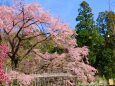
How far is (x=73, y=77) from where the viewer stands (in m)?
17.1

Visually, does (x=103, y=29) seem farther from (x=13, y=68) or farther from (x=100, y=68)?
(x=13, y=68)

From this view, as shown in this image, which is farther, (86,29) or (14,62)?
(86,29)

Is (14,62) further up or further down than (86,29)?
further down

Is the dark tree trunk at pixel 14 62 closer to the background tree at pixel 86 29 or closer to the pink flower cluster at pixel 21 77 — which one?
the pink flower cluster at pixel 21 77

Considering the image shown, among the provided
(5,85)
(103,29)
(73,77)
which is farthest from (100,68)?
(5,85)

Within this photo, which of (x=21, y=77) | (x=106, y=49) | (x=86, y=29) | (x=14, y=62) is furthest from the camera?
(x=106, y=49)

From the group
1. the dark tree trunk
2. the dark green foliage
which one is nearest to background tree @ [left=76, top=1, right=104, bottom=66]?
the dark green foliage

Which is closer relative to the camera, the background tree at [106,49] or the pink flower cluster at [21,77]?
the pink flower cluster at [21,77]

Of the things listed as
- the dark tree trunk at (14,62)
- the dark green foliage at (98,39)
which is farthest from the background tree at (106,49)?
the dark tree trunk at (14,62)

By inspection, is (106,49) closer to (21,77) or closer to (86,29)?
(86,29)

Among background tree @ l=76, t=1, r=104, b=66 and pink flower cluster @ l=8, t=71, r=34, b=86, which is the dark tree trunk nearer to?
pink flower cluster @ l=8, t=71, r=34, b=86

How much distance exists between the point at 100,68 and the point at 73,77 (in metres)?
21.5

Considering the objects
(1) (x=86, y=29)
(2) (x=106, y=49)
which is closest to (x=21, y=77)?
(1) (x=86, y=29)

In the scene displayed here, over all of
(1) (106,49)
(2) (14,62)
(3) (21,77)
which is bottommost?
(3) (21,77)
